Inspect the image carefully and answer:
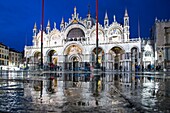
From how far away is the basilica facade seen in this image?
44.2 meters

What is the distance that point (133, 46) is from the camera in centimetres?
4297

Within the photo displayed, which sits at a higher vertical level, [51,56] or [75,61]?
[51,56]

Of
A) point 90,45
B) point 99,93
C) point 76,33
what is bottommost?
point 99,93

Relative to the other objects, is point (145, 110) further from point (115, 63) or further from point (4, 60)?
point (4, 60)

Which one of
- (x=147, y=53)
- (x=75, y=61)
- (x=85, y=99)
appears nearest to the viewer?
(x=85, y=99)

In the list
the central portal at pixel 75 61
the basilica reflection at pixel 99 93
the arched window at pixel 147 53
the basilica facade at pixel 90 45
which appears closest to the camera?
the basilica reflection at pixel 99 93

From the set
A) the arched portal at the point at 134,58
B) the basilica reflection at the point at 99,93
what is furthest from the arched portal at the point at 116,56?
the basilica reflection at the point at 99,93

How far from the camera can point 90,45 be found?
1855 inches

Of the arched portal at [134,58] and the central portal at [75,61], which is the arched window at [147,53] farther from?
the central portal at [75,61]

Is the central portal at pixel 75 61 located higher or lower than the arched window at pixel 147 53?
lower

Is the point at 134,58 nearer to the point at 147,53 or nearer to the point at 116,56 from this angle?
the point at 147,53

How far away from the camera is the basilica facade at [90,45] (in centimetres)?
4416

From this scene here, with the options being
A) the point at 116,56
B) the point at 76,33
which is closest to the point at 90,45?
the point at 76,33

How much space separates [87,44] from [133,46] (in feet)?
36.1
